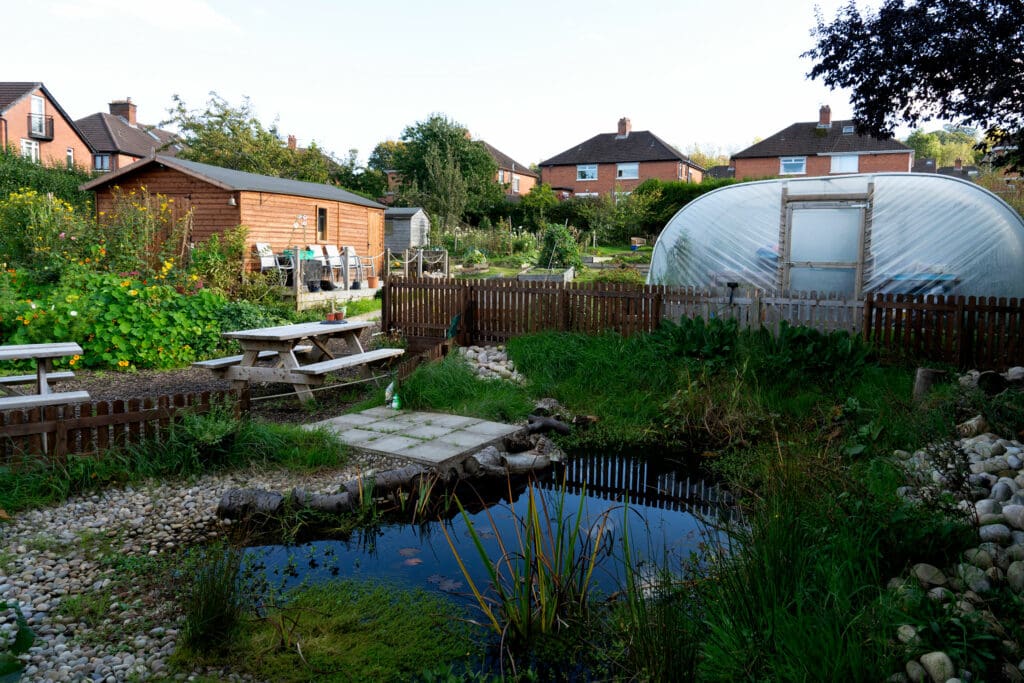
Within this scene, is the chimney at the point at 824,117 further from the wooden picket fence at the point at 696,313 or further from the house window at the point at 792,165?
the wooden picket fence at the point at 696,313

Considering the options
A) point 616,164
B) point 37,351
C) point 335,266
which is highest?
point 616,164

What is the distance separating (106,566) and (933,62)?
7.27m

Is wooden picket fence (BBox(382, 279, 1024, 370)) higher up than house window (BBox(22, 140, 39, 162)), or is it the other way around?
house window (BBox(22, 140, 39, 162))

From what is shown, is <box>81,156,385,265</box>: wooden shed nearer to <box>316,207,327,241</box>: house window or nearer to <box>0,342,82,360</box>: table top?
<box>316,207,327,241</box>: house window

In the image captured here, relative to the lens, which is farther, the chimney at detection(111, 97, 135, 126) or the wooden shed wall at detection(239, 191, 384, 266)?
the chimney at detection(111, 97, 135, 126)

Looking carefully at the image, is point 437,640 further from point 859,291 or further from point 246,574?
point 859,291

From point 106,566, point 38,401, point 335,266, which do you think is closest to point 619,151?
point 335,266

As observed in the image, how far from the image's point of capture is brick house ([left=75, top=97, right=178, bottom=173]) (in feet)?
151

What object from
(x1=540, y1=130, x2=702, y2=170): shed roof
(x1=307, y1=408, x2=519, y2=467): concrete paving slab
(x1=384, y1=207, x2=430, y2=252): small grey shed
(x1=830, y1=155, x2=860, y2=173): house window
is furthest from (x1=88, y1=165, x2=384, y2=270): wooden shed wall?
(x1=830, y1=155, x2=860, y2=173): house window

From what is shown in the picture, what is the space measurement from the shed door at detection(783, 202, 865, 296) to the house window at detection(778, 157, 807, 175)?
39.8 meters

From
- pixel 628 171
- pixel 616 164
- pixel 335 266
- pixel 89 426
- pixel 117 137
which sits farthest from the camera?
pixel 616 164

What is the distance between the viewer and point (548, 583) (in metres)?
3.39

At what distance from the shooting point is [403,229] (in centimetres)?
3325

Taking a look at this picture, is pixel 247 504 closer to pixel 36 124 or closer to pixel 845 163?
pixel 36 124
